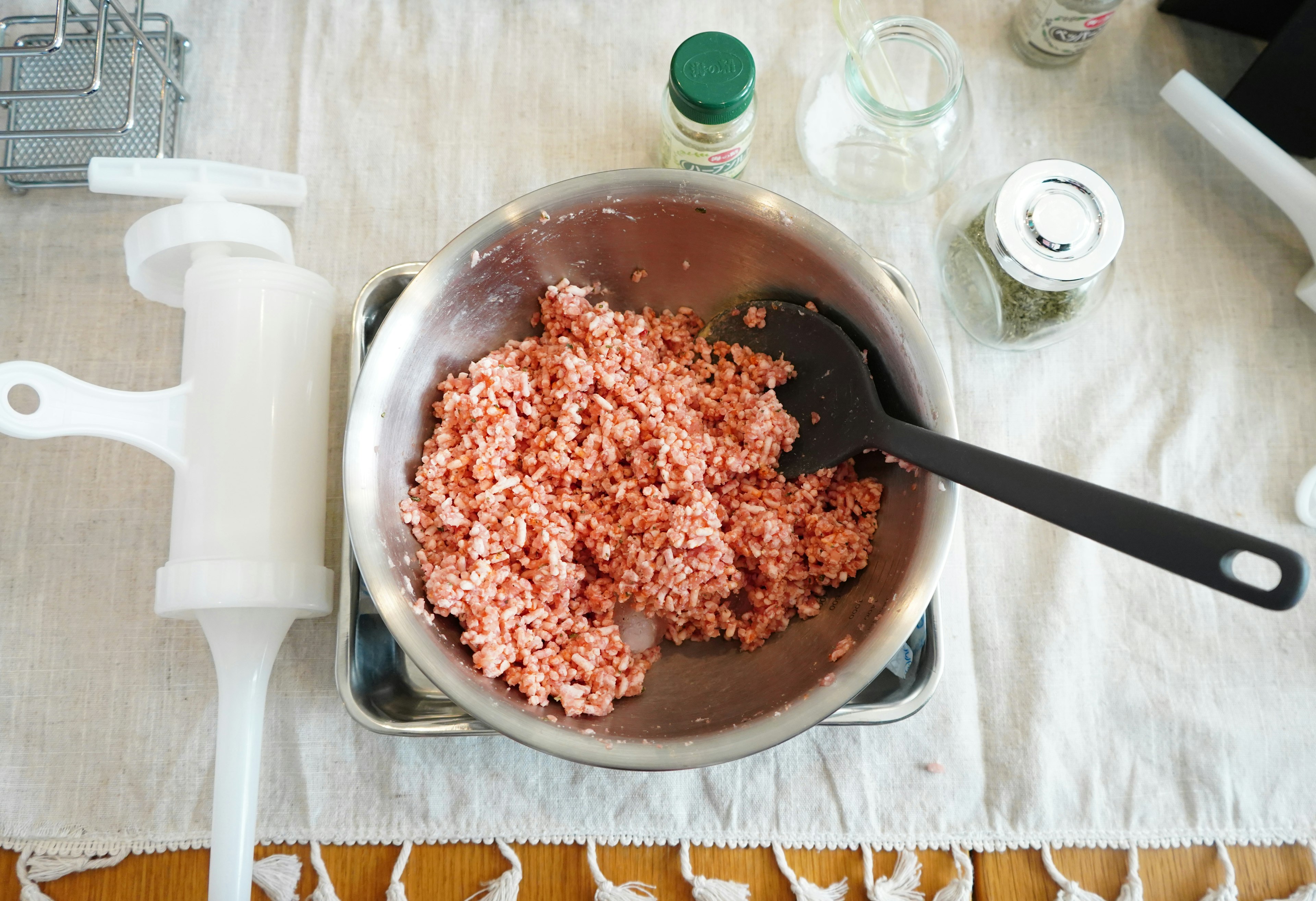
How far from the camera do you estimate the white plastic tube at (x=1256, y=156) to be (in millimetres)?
1321

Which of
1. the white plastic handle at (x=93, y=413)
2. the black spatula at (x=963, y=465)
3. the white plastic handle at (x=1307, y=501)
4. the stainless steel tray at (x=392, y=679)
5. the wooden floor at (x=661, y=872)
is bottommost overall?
the wooden floor at (x=661, y=872)

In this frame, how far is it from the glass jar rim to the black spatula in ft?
1.12

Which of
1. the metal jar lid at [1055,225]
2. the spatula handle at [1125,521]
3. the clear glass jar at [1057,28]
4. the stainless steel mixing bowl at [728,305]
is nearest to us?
the spatula handle at [1125,521]

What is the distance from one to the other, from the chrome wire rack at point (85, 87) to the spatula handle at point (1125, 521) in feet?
4.22

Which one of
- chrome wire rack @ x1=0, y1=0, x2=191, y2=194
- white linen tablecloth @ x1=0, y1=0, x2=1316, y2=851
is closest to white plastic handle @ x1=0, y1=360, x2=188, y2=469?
white linen tablecloth @ x1=0, y1=0, x2=1316, y2=851

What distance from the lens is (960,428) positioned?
53.1 inches

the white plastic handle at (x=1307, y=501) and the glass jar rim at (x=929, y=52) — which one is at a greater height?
the glass jar rim at (x=929, y=52)

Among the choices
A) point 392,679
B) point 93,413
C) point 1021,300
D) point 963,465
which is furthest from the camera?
point 1021,300

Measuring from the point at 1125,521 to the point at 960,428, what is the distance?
1.82 ft

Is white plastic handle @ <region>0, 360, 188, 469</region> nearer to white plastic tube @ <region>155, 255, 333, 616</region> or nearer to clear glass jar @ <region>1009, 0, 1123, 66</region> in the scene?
white plastic tube @ <region>155, 255, 333, 616</region>

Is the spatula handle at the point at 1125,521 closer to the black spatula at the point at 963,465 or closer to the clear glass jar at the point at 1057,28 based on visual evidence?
the black spatula at the point at 963,465

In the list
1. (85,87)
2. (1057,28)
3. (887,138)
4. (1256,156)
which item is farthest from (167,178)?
(1256,156)

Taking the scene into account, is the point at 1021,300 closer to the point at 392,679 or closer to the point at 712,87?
the point at 712,87

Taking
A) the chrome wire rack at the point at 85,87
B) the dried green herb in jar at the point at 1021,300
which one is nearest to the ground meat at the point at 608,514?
the dried green herb in jar at the point at 1021,300
